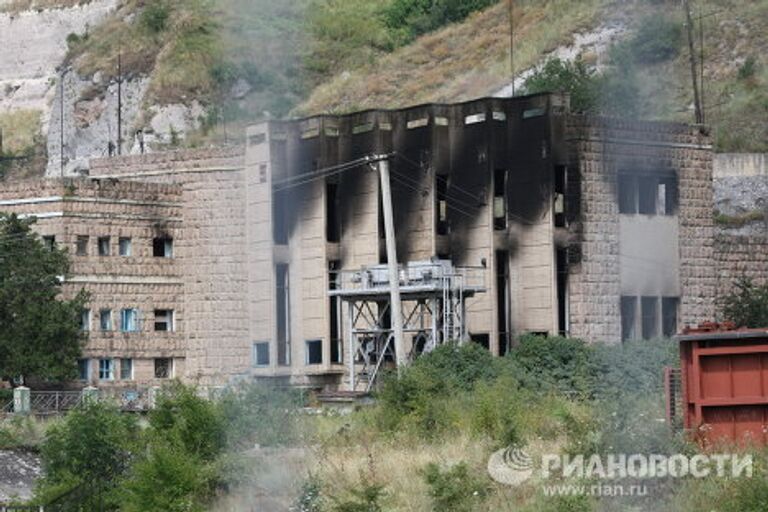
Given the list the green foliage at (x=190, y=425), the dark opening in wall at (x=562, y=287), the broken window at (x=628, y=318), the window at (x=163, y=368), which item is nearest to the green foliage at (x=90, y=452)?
the green foliage at (x=190, y=425)

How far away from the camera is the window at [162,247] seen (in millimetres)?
53750

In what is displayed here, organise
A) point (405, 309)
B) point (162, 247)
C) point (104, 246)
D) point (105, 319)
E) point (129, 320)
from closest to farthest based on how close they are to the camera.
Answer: point (405, 309)
point (105, 319)
point (104, 246)
point (129, 320)
point (162, 247)

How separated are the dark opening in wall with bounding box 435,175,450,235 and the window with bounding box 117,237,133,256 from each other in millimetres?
8002

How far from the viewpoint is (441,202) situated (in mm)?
49969

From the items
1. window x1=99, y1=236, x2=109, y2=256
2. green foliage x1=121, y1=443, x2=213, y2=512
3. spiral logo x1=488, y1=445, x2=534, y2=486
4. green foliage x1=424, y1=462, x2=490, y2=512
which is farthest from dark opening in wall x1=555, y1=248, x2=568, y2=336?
green foliage x1=424, y1=462, x2=490, y2=512

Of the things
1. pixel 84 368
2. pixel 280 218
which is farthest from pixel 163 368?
pixel 280 218

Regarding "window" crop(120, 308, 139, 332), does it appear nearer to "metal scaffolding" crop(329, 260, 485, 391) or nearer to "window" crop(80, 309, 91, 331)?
"window" crop(80, 309, 91, 331)

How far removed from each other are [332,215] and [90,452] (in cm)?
1631

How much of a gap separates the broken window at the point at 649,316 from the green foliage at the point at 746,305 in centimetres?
176

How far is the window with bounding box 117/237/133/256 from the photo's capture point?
5325 centimetres

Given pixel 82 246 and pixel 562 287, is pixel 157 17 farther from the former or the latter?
pixel 562 287

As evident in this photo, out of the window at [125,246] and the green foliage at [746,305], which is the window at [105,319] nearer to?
the window at [125,246]

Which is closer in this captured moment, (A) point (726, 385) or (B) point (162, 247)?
(A) point (726, 385)

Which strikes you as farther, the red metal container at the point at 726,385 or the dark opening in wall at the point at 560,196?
the dark opening in wall at the point at 560,196
